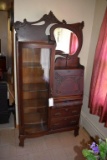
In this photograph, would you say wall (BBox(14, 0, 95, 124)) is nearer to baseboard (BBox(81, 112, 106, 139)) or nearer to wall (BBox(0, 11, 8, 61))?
baseboard (BBox(81, 112, 106, 139))

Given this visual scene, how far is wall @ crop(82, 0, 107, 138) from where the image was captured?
216cm

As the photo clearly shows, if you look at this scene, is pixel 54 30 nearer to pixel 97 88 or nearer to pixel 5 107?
pixel 97 88

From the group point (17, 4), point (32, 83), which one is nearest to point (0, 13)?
point (17, 4)

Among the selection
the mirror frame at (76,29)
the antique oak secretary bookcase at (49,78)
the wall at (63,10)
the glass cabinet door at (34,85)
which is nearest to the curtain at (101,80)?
the antique oak secretary bookcase at (49,78)

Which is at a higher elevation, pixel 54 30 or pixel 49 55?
pixel 54 30

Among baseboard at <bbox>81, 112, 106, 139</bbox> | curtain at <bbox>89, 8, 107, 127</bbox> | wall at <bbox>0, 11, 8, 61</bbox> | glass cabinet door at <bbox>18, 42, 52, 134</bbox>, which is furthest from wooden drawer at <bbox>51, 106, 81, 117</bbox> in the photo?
wall at <bbox>0, 11, 8, 61</bbox>

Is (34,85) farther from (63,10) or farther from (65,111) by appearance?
(63,10)

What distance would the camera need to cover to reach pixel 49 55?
1941mm

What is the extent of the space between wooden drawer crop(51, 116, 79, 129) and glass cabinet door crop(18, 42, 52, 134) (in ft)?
0.39

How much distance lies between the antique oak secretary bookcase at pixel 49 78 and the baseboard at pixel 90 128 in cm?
30

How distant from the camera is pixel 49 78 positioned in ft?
6.69

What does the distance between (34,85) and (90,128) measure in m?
1.15

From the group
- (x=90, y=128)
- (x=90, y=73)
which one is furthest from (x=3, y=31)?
(x=90, y=128)

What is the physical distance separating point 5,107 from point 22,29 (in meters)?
1.33
